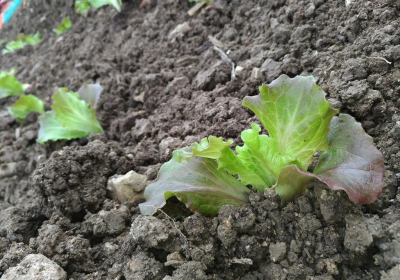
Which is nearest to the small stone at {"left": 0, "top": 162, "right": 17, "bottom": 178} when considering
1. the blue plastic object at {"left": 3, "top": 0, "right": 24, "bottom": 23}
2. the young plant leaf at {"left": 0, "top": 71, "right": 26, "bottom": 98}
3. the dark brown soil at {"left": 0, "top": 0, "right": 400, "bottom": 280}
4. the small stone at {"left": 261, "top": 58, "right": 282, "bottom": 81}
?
the dark brown soil at {"left": 0, "top": 0, "right": 400, "bottom": 280}

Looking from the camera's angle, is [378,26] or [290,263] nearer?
[290,263]

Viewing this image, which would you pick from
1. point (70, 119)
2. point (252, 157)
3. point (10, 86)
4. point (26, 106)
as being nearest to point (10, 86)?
point (10, 86)

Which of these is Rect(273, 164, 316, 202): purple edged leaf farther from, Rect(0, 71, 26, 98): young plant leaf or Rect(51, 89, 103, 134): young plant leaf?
Rect(0, 71, 26, 98): young plant leaf

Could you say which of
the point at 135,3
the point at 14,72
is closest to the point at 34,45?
the point at 14,72

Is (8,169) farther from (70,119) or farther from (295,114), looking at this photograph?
(295,114)

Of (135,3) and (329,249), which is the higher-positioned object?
(135,3)

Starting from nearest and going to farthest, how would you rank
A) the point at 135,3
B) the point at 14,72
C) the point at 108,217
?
1. the point at 108,217
2. the point at 135,3
3. the point at 14,72

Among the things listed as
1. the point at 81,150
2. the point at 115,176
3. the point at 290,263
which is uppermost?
the point at 81,150

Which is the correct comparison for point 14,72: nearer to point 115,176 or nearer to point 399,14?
point 115,176
